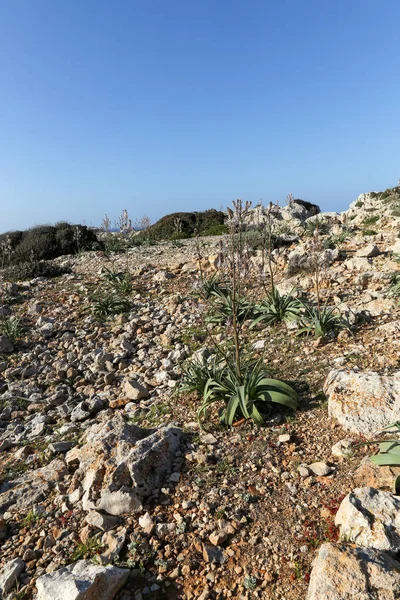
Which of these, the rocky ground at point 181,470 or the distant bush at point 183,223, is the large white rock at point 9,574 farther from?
the distant bush at point 183,223

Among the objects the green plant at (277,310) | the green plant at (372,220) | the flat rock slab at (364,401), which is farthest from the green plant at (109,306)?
the green plant at (372,220)

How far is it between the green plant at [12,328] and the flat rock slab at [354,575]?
7.76 meters

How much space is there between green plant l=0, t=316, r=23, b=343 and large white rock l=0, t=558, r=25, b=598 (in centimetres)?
607

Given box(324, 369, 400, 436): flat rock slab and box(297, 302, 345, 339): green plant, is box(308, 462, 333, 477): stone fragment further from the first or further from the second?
box(297, 302, 345, 339): green plant

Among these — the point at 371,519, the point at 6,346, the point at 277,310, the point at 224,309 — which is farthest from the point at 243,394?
the point at 6,346

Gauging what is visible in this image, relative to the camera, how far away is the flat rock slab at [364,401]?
13.5 ft

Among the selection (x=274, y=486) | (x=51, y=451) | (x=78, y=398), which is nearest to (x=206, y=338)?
(x=78, y=398)

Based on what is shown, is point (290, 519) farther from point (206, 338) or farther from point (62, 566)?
point (206, 338)

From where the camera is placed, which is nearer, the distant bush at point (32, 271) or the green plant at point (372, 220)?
the distant bush at point (32, 271)

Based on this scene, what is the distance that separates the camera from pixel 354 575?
241cm

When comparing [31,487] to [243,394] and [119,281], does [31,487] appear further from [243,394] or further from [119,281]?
[119,281]

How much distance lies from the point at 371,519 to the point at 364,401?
1.63 meters

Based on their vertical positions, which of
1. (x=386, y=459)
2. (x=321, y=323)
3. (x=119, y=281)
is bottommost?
(x=386, y=459)

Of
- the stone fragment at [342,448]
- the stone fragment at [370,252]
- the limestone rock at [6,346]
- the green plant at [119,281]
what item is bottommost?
the stone fragment at [342,448]
